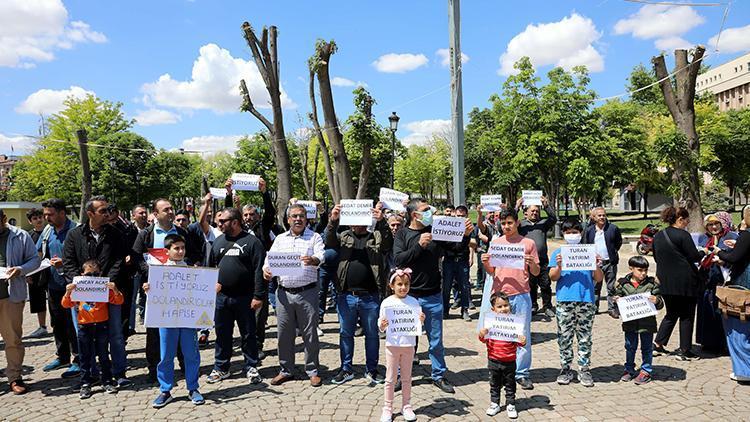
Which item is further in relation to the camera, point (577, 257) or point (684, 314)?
point (684, 314)

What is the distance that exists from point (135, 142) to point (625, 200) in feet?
222

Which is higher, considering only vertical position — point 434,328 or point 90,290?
point 90,290

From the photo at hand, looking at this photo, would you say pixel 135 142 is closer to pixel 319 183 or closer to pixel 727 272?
pixel 319 183

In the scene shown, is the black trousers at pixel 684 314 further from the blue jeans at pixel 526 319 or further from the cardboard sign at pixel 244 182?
the cardboard sign at pixel 244 182

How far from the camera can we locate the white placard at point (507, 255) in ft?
18.3

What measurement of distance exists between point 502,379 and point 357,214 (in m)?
2.58

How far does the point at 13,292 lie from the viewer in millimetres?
6000

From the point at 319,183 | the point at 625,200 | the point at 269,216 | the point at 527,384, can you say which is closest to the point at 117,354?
the point at 269,216

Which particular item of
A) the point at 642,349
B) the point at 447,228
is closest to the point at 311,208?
the point at 447,228

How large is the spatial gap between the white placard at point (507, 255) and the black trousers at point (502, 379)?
114cm

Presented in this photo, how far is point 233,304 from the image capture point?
6156 mm

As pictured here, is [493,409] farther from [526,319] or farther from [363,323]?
[363,323]

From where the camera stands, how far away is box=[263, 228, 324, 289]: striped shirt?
602 cm

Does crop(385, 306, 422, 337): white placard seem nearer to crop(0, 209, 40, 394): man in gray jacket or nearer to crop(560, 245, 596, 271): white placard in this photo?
crop(560, 245, 596, 271): white placard
